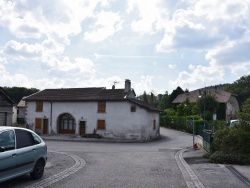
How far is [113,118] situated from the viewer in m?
36.7

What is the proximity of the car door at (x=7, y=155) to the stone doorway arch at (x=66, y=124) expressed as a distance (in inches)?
1174

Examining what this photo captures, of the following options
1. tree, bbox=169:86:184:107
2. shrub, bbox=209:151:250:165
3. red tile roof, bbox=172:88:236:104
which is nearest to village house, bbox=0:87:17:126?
shrub, bbox=209:151:250:165

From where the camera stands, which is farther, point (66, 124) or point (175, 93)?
point (175, 93)

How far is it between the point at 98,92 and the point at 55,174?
2778cm

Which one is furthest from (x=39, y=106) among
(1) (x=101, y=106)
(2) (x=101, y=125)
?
(2) (x=101, y=125)

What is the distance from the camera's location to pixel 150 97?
297ft

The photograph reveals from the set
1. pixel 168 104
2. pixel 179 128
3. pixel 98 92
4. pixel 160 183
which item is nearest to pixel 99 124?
pixel 98 92

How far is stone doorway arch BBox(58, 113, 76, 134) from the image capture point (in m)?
39.1

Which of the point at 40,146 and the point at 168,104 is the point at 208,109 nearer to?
the point at 168,104

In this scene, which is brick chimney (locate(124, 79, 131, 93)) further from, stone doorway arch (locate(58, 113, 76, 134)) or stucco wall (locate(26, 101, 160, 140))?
stone doorway arch (locate(58, 113, 76, 134))

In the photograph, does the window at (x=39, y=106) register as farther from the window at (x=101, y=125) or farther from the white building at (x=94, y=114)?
the window at (x=101, y=125)

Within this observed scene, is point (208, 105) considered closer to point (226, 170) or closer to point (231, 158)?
point (231, 158)

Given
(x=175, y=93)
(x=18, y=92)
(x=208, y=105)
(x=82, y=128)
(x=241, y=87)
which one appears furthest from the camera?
(x=18, y=92)

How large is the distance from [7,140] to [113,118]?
90.6 ft
